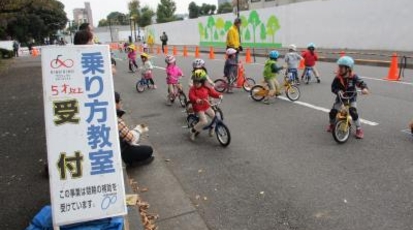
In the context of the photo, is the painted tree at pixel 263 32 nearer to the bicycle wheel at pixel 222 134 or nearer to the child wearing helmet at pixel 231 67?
the child wearing helmet at pixel 231 67

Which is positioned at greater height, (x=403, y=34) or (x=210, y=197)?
(x=403, y=34)

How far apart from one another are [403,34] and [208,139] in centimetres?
1680

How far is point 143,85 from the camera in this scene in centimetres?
1374

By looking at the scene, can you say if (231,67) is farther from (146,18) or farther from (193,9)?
(193,9)

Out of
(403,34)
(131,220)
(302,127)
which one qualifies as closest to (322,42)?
(403,34)

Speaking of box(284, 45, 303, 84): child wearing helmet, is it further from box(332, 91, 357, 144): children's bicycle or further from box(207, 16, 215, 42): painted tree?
box(207, 16, 215, 42): painted tree

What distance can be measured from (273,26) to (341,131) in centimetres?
2376

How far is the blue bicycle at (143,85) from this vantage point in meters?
13.6

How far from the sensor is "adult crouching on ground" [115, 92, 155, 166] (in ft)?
18.5

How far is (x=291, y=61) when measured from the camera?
1227 cm

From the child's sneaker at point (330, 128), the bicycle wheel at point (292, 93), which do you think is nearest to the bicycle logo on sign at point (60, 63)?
the child's sneaker at point (330, 128)

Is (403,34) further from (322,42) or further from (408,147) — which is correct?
(408,147)

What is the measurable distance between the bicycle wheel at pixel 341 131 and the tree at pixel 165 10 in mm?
76989

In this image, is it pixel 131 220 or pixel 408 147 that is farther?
pixel 408 147
